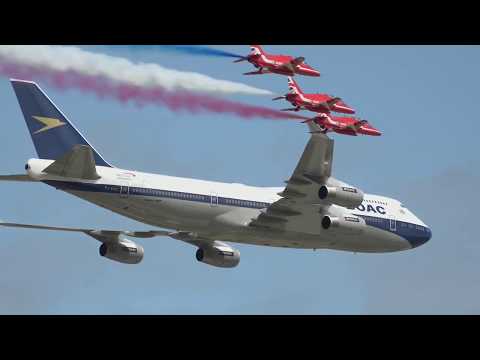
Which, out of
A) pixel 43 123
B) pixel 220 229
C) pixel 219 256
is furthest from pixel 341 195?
pixel 43 123

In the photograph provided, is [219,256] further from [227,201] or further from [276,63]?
[276,63]

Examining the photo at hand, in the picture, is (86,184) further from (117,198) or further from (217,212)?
(217,212)

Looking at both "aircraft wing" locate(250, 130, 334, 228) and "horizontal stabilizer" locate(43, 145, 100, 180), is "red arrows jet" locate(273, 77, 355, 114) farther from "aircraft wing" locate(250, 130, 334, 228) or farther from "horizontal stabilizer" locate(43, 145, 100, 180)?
"horizontal stabilizer" locate(43, 145, 100, 180)

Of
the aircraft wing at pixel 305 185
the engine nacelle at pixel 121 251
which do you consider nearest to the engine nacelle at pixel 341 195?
the aircraft wing at pixel 305 185

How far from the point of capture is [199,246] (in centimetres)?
5291

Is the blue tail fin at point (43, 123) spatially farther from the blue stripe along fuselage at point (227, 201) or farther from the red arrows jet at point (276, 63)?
the red arrows jet at point (276, 63)

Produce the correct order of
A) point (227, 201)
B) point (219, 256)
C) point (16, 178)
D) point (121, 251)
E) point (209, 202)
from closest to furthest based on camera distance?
1. point (16, 178)
2. point (209, 202)
3. point (227, 201)
4. point (121, 251)
5. point (219, 256)

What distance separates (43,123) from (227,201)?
27.7ft

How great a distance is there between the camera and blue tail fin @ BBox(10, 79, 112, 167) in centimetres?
4569

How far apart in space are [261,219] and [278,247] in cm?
305

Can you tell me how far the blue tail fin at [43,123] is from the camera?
4569 centimetres

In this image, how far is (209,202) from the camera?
47.7 metres

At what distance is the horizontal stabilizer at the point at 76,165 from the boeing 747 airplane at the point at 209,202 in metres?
0.05

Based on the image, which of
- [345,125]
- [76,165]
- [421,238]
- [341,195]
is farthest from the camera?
[421,238]
